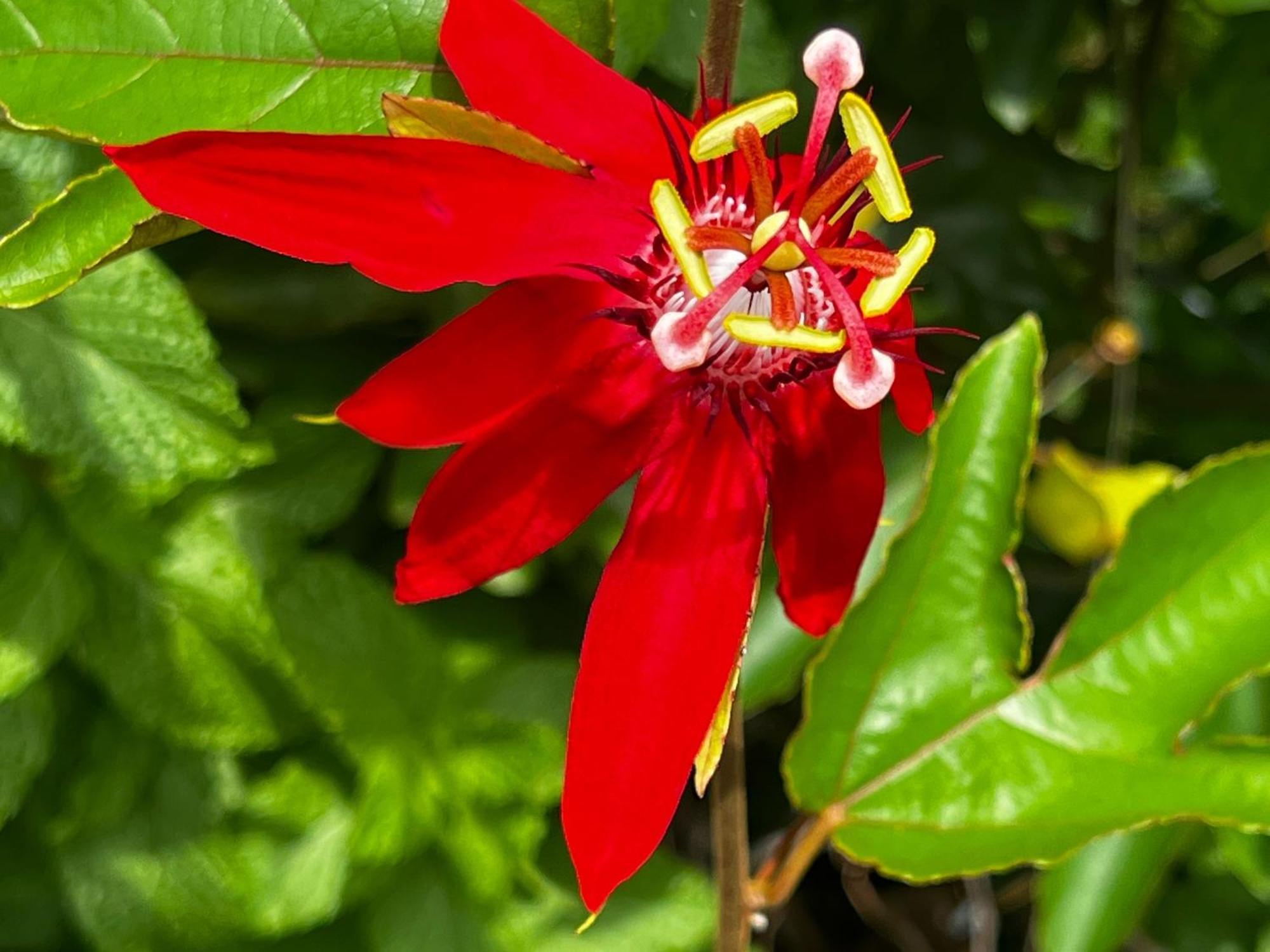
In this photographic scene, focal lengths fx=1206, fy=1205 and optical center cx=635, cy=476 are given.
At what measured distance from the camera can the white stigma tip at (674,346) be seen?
0.40m

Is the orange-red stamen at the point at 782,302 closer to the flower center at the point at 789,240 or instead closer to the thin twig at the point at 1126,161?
the flower center at the point at 789,240

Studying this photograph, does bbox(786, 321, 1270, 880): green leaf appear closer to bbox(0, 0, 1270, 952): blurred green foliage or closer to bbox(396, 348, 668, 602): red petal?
bbox(0, 0, 1270, 952): blurred green foliage

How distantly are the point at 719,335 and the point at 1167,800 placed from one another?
0.36 metres

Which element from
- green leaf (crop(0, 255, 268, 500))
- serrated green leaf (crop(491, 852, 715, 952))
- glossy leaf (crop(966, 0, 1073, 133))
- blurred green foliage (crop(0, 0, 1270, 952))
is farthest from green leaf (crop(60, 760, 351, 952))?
glossy leaf (crop(966, 0, 1073, 133))

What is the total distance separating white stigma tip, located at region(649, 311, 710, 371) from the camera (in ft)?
1.30

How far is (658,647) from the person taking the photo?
1.37 feet

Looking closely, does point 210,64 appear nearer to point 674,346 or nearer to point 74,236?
point 74,236

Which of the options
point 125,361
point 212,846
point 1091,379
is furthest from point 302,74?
point 1091,379

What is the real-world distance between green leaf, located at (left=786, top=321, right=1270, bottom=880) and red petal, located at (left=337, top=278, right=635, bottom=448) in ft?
0.93

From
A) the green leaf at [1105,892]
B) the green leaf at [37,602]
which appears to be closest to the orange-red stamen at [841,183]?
the green leaf at [37,602]

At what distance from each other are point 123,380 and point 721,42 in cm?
33

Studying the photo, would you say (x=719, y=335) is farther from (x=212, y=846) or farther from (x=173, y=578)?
(x=212, y=846)

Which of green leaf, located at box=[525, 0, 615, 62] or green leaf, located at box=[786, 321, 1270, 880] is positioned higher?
green leaf, located at box=[525, 0, 615, 62]

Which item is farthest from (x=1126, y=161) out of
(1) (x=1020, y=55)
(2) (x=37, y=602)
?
(2) (x=37, y=602)
